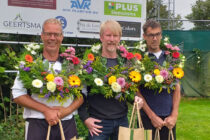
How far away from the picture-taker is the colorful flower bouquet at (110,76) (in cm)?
253

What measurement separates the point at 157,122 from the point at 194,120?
4895 mm

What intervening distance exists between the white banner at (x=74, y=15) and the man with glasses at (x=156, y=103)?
2353 millimetres

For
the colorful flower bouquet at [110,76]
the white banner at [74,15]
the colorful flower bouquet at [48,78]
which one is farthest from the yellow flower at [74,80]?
the white banner at [74,15]

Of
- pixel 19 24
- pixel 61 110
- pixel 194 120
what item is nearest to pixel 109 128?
pixel 61 110

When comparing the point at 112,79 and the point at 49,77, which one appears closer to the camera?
the point at 49,77

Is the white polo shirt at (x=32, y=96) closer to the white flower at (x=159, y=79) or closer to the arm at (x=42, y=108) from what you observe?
the arm at (x=42, y=108)

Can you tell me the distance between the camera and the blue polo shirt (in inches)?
114

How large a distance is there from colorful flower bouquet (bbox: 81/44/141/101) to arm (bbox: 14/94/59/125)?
1.36 ft

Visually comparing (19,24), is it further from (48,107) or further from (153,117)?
(153,117)

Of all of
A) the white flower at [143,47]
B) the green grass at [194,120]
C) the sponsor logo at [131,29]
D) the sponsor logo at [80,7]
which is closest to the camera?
the white flower at [143,47]

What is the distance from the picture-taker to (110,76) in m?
2.60

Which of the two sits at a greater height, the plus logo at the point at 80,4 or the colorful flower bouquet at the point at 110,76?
the plus logo at the point at 80,4

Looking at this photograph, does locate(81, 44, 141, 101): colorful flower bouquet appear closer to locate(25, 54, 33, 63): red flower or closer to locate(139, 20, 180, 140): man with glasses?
locate(139, 20, 180, 140): man with glasses

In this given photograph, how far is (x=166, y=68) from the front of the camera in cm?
291
